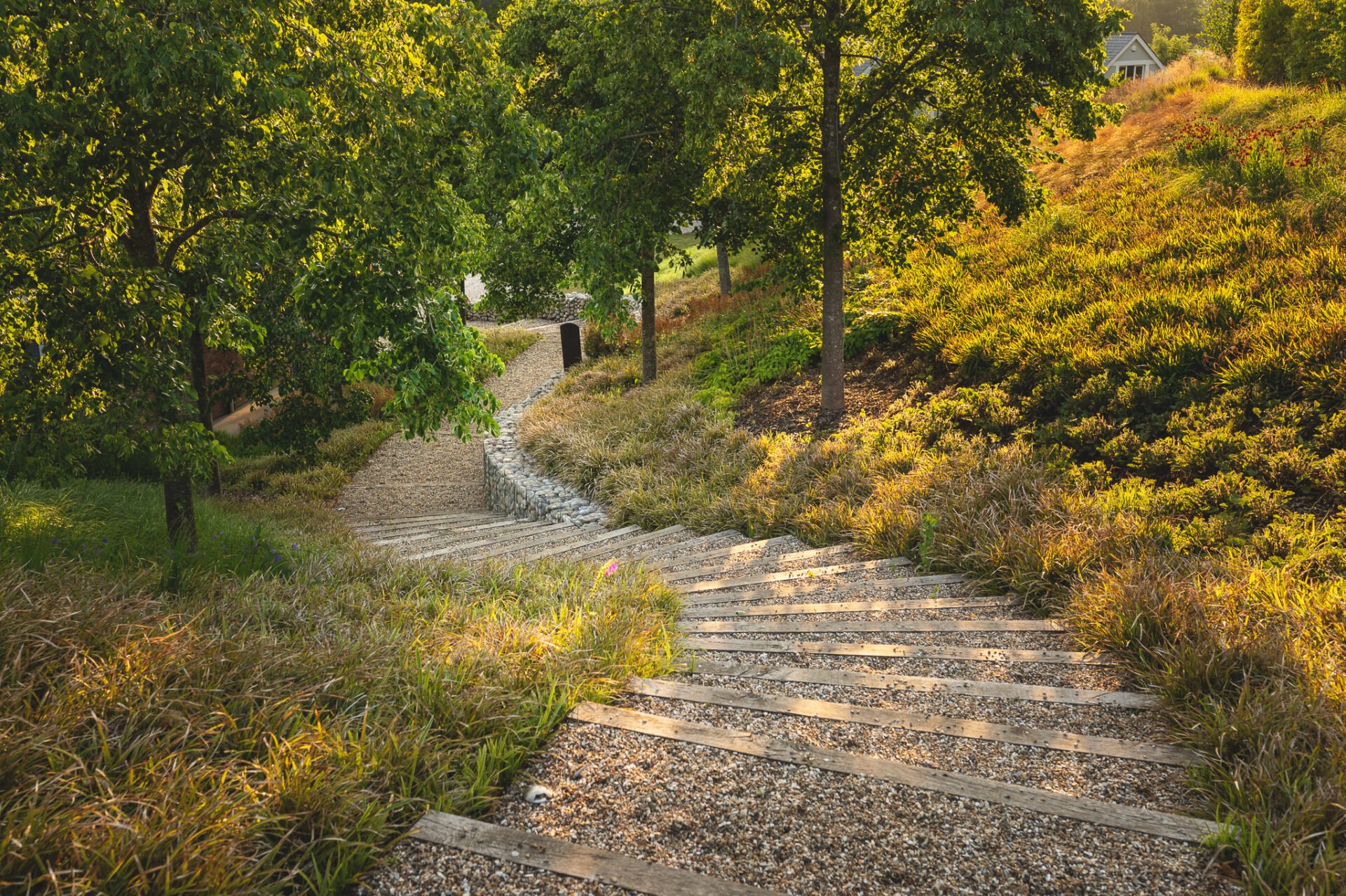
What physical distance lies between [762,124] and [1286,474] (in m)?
5.13

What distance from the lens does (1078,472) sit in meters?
5.22

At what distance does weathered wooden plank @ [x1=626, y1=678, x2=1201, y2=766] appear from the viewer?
2.55 m

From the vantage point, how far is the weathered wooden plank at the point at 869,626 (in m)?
3.74

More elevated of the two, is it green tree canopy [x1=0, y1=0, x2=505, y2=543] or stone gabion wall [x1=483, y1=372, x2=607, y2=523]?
green tree canopy [x1=0, y1=0, x2=505, y2=543]

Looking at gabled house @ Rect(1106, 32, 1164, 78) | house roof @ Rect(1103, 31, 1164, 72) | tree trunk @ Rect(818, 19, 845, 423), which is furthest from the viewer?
gabled house @ Rect(1106, 32, 1164, 78)

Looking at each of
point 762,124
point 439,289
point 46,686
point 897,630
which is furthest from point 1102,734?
point 762,124

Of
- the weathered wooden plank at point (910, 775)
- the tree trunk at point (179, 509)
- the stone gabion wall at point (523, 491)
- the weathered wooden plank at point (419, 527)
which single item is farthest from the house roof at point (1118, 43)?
the weathered wooden plank at point (910, 775)

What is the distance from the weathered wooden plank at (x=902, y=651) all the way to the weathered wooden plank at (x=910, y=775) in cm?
93

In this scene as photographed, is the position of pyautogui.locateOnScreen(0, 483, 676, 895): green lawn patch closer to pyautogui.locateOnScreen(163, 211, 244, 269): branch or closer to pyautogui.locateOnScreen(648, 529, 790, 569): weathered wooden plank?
pyautogui.locateOnScreen(648, 529, 790, 569): weathered wooden plank

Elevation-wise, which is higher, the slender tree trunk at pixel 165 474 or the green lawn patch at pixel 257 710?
the slender tree trunk at pixel 165 474

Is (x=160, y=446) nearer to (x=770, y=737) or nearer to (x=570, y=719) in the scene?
(x=570, y=719)

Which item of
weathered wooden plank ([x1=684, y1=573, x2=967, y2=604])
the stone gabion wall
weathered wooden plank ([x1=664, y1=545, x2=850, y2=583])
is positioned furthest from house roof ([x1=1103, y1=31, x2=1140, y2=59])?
weathered wooden plank ([x1=684, y1=573, x2=967, y2=604])

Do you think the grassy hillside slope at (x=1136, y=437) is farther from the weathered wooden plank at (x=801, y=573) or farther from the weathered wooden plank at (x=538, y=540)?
the weathered wooden plank at (x=538, y=540)

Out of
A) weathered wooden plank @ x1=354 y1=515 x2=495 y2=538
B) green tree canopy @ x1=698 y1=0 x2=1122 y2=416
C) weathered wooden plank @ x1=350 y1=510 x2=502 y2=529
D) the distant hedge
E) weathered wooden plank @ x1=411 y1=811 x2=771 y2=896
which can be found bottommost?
weathered wooden plank @ x1=350 y1=510 x2=502 y2=529
